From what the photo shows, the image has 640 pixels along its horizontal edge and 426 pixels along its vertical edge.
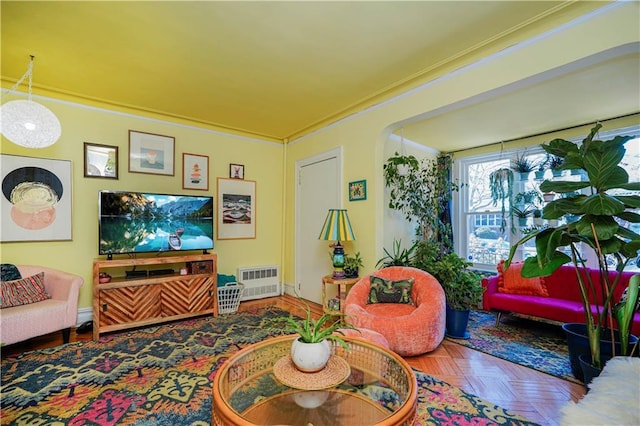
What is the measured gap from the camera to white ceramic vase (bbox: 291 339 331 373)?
1.39 m

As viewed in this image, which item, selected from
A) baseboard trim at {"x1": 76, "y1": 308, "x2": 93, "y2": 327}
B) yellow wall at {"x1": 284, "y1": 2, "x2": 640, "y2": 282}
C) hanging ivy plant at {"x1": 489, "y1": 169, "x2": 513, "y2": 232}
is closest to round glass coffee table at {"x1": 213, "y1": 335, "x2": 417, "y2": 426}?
yellow wall at {"x1": 284, "y1": 2, "x2": 640, "y2": 282}

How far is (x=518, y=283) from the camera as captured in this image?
10.7 ft

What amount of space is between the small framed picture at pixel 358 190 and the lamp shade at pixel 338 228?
304 mm

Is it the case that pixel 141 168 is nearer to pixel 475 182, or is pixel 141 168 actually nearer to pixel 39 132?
pixel 39 132

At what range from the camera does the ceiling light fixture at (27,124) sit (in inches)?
89.8

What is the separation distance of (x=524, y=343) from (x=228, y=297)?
10.7 ft

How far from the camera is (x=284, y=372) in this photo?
144 cm

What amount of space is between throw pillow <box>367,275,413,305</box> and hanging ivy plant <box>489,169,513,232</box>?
2.44 meters

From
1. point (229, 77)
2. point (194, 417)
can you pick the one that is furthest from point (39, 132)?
point (194, 417)

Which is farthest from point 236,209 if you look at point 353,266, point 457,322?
point 457,322

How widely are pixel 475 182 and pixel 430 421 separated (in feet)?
13.3

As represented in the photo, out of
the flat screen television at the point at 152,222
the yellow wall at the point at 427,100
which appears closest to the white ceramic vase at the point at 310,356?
the yellow wall at the point at 427,100

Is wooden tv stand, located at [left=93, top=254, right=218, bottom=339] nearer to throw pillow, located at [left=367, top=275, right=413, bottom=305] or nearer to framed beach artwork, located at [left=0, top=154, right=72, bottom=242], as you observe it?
framed beach artwork, located at [left=0, top=154, right=72, bottom=242]

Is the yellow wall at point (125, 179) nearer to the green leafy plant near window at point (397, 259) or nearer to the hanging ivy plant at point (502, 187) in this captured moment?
the green leafy plant near window at point (397, 259)
